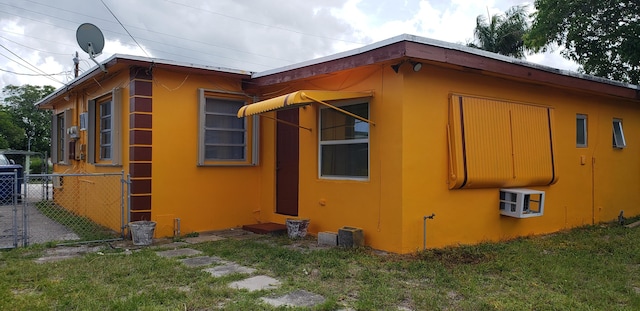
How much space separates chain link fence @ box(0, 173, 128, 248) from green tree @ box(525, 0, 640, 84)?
34.9 ft

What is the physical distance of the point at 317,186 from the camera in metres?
7.25

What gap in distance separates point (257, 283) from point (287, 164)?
3.59 metres

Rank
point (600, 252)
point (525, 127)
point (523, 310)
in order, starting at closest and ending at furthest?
point (523, 310)
point (600, 252)
point (525, 127)

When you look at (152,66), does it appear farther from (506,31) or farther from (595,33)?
(506,31)

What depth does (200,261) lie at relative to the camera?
5543 mm

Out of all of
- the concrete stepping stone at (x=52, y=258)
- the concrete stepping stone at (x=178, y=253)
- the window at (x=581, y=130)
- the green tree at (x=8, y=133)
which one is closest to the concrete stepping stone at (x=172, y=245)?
the concrete stepping stone at (x=178, y=253)

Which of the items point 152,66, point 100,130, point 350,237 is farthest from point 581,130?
point 100,130

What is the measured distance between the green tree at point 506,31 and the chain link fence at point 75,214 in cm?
1833

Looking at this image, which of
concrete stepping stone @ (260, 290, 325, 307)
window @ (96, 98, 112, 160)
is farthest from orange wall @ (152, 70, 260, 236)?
concrete stepping stone @ (260, 290, 325, 307)

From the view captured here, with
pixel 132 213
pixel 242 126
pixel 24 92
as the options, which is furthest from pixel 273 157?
pixel 24 92

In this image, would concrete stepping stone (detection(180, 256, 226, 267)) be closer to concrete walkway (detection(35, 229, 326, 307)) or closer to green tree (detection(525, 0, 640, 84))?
concrete walkway (detection(35, 229, 326, 307))

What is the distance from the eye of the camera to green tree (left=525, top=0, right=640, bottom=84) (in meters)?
10.6

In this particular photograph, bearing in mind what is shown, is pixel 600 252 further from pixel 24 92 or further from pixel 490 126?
pixel 24 92

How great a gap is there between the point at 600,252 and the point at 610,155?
3.76m
